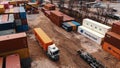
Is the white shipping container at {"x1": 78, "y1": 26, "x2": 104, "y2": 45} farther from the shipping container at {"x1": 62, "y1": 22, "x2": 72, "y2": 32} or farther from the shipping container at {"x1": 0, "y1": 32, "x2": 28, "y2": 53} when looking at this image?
A: the shipping container at {"x1": 0, "y1": 32, "x2": 28, "y2": 53}

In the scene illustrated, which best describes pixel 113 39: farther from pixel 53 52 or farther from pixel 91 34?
pixel 53 52

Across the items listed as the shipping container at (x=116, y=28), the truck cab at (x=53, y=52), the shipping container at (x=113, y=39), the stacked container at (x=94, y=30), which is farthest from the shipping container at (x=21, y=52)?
the shipping container at (x=116, y=28)

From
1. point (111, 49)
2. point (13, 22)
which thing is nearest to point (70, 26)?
point (111, 49)

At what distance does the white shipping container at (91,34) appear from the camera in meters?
29.3

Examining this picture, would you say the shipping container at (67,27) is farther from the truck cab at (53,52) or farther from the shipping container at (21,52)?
the shipping container at (21,52)

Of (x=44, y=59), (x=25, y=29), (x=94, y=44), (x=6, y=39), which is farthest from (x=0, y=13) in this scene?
(x=94, y=44)

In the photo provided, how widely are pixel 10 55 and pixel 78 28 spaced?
2094cm

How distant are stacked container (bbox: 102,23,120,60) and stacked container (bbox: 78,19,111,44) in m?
2.44

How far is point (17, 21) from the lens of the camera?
34469 millimetres

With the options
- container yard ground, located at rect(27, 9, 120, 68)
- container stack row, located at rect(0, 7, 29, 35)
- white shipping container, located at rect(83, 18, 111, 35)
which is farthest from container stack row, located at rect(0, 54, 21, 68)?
white shipping container, located at rect(83, 18, 111, 35)

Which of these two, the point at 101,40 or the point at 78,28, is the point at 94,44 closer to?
the point at 101,40

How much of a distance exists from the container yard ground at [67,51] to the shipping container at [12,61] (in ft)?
14.5

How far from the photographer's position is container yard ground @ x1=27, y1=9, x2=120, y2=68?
75.8 feet

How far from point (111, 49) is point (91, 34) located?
6.61 metres
